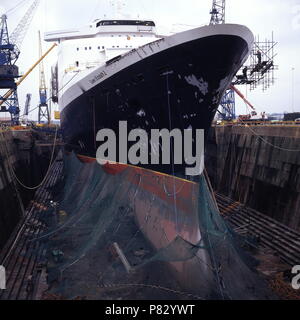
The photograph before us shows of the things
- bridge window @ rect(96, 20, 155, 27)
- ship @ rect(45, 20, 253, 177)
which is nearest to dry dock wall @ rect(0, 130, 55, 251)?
ship @ rect(45, 20, 253, 177)

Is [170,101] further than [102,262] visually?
Yes

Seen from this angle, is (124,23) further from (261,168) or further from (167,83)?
(261,168)

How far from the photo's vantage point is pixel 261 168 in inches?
649

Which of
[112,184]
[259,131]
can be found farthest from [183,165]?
[259,131]

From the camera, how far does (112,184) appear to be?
546 inches

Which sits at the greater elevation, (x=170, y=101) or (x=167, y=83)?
(x=167, y=83)

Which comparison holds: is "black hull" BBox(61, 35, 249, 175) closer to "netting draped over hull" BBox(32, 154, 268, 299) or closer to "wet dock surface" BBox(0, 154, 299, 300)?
"netting draped over hull" BBox(32, 154, 268, 299)

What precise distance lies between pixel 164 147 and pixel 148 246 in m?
3.72

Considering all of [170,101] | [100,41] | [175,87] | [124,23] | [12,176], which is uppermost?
[124,23]

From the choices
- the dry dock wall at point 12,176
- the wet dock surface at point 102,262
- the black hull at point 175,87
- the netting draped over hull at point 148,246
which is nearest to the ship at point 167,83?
the black hull at point 175,87

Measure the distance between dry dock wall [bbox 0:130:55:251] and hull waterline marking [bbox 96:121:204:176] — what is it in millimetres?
5619

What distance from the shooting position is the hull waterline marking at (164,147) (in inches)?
448

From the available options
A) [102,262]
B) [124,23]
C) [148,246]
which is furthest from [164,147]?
[124,23]

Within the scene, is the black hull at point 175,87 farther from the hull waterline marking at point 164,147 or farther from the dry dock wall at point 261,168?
the dry dock wall at point 261,168
